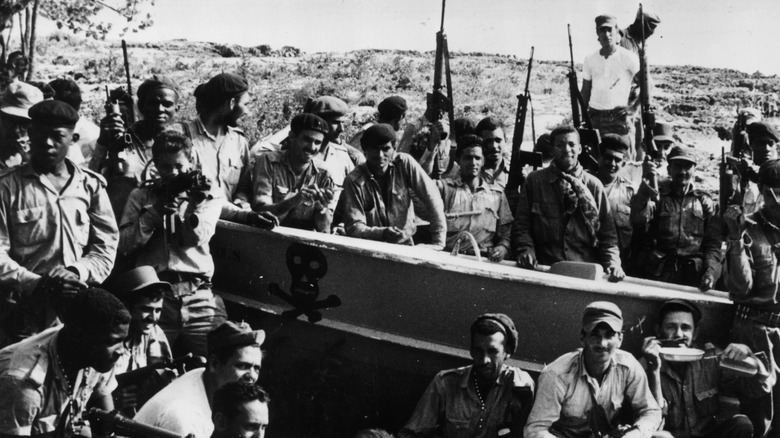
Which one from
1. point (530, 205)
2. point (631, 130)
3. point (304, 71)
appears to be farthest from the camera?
point (304, 71)

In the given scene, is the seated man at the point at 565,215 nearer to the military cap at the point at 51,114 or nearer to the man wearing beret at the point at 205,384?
the man wearing beret at the point at 205,384

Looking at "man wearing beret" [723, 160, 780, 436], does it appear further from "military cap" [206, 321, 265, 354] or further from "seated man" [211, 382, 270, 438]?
"seated man" [211, 382, 270, 438]

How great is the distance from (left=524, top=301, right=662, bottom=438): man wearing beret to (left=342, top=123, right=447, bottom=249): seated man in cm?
172

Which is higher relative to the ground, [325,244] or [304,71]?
[304,71]

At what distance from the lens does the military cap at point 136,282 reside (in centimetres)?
561

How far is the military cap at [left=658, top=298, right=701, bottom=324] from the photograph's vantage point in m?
6.20

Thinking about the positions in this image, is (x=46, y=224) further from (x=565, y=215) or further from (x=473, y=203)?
(x=565, y=215)

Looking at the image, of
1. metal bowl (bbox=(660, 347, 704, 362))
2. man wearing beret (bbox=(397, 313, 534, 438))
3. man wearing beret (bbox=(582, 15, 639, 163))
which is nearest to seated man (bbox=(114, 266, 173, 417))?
man wearing beret (bbox=(397, 313, 534, 438))

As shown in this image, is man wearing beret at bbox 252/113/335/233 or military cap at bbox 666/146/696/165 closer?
man wearing beret at bbox 252/113/335/233

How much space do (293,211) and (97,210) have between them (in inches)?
68.2

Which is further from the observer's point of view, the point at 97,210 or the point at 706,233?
the point at 706,233

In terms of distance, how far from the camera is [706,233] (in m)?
7.40

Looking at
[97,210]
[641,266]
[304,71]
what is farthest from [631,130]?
[304,71]

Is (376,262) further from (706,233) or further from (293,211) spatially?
(706,233)
